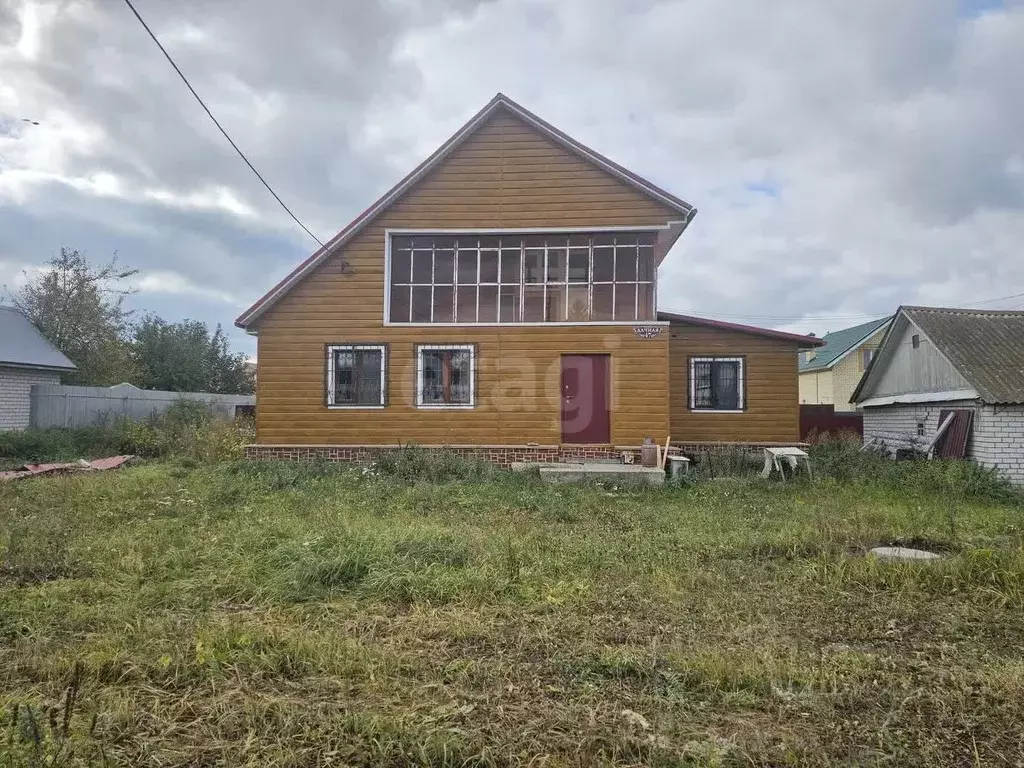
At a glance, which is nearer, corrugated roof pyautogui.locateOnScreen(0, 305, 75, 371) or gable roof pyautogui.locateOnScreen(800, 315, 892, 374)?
corrugated roof pyautogui.locateOnScreen(0, 305, 75, 371)

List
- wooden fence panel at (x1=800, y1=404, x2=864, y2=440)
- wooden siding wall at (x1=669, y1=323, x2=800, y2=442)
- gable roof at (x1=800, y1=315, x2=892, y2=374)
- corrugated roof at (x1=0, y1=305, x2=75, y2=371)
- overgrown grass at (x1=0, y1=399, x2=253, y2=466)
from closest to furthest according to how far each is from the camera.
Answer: wooden siding wall at (x1=669, y1=323, x2=800, y2=442), overgrown grass at (x1=0, y1=399, x2=253, y2=466), corrugated roof at (x1=0, y1=305, x2=75, y2=371), wooden fence panel at (x1=800, y1=404, x2=864, y2=440), gable roof at (x1=800, y1=315, x2=892, y2=374)

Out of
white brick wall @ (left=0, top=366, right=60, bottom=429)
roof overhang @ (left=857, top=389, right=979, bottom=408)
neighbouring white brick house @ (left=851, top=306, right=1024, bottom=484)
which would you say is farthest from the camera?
white brick wall @ (left=0, top=366, right=60, bottom=429)

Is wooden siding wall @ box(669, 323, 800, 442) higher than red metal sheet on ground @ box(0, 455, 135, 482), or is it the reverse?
wooden siding wall @ box(669, 323, 800, 442)

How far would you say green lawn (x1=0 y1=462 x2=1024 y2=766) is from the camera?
2941mm

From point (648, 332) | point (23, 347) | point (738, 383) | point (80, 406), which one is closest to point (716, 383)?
point (738, 383)

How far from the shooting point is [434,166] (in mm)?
14031

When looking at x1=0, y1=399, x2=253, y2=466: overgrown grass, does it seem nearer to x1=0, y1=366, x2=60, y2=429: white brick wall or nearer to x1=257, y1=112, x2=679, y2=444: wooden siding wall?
x1=0, y1=366, x2=60, y2=429: white brick wall

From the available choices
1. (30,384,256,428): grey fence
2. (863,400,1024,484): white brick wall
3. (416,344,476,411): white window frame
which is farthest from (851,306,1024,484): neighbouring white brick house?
(30,384,256,428): grey fence

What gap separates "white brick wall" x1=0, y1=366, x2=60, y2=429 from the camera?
18453 mm

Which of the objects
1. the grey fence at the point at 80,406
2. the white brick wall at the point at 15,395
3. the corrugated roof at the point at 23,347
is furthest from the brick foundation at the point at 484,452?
the corrugated roof at the point at 23,347

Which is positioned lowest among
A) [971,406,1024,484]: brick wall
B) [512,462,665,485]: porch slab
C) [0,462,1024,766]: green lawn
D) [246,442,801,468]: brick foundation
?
[0,462,1024,766]: green lawn

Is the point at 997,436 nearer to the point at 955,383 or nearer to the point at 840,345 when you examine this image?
the point at 955,383

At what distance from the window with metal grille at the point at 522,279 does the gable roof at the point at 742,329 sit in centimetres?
127

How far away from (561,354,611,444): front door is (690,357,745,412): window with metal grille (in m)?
2.80
